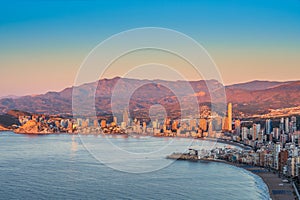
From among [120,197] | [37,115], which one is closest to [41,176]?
[120,197]

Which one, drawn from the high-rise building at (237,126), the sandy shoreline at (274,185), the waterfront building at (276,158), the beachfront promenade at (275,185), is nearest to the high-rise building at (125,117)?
the high-rise building at (237,126)

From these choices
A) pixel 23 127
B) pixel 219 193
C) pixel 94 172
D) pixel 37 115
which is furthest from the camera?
pixel 37 115

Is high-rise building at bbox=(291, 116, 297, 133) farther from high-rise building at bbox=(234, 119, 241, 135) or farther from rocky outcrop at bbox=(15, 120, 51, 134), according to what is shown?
rocky outcrop at bbox=(15, 120, 51, 134)

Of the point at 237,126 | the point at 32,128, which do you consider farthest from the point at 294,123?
the point at 32,128

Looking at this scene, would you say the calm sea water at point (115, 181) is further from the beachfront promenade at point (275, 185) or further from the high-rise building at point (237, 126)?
the high-rise building at point (237, 126)

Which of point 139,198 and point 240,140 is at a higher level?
point 240,140

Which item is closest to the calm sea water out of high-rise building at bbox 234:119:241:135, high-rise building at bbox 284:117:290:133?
high-rise building at bbox 284:117:290:133

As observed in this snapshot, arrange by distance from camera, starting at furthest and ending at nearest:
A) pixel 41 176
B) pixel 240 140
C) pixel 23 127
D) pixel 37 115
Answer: pixel 37 115
pixel 23 127
pixel 240 140
pixel 41 176

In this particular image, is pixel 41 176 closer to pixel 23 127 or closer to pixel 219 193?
pixel 219 193

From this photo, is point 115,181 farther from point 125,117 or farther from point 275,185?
point 125,117
